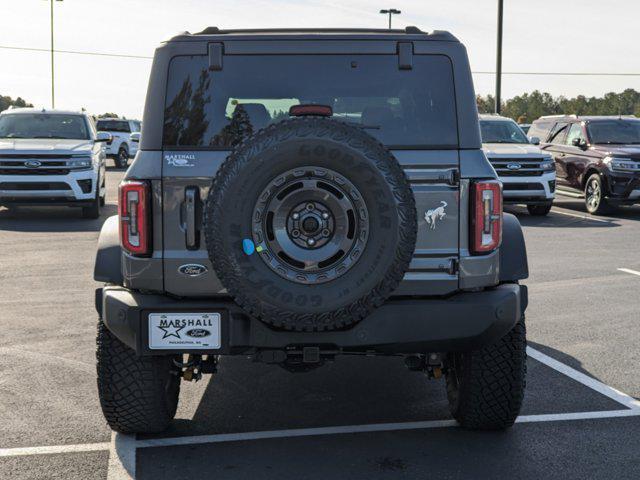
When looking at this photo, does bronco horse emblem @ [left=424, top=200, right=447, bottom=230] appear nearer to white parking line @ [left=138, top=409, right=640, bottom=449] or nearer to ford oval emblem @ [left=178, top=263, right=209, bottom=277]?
ford oval emblem @ [left=178, top=263, right=209, bottom=277]

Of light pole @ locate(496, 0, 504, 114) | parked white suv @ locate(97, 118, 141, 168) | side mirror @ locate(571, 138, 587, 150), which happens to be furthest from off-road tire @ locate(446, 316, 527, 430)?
parked white suv @ locate(97, 118, 141, 168)

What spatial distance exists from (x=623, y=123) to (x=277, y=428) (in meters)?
14.7

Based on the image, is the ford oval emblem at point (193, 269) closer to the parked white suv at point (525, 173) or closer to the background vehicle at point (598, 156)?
the parked white suv at point (525, 173)

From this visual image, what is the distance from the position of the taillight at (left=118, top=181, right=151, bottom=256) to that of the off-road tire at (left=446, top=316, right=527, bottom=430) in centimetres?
170

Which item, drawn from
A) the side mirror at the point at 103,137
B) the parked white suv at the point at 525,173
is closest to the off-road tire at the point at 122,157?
the side mirror at the point at 103,137

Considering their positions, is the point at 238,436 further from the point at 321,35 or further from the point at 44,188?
the point at 44,188

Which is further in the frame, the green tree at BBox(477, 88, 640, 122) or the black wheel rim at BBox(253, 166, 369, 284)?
the green tree at BBox(477, 88, 640, 122)

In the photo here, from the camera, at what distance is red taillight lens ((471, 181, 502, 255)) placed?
4168mm

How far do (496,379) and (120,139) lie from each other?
30130 millimetres

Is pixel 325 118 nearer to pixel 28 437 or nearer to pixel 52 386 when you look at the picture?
pixel 28 437

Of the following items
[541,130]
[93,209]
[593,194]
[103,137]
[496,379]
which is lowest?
[496,379]

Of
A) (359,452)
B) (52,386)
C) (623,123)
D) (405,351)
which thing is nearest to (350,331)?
(405,351)

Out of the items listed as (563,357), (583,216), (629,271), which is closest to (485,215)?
(563,357)

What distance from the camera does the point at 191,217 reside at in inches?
162
